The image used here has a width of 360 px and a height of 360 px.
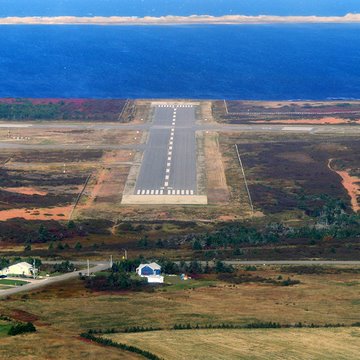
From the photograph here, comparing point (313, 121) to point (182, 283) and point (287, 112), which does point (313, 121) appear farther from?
point (182, 283)

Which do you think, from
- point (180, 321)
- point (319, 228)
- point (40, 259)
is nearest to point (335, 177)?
point (319, 228)

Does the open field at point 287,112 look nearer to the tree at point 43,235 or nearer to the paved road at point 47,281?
the tree at point 43,235

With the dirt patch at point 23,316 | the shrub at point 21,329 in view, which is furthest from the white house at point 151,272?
the shrub at point 21,329

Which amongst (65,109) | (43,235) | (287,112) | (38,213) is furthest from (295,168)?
(65,109)

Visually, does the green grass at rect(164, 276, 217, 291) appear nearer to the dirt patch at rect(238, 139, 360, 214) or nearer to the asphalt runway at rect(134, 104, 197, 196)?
the dirt patch at rect(238, 139, 360, 214)

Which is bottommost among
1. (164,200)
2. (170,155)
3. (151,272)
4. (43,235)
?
(151,272)
